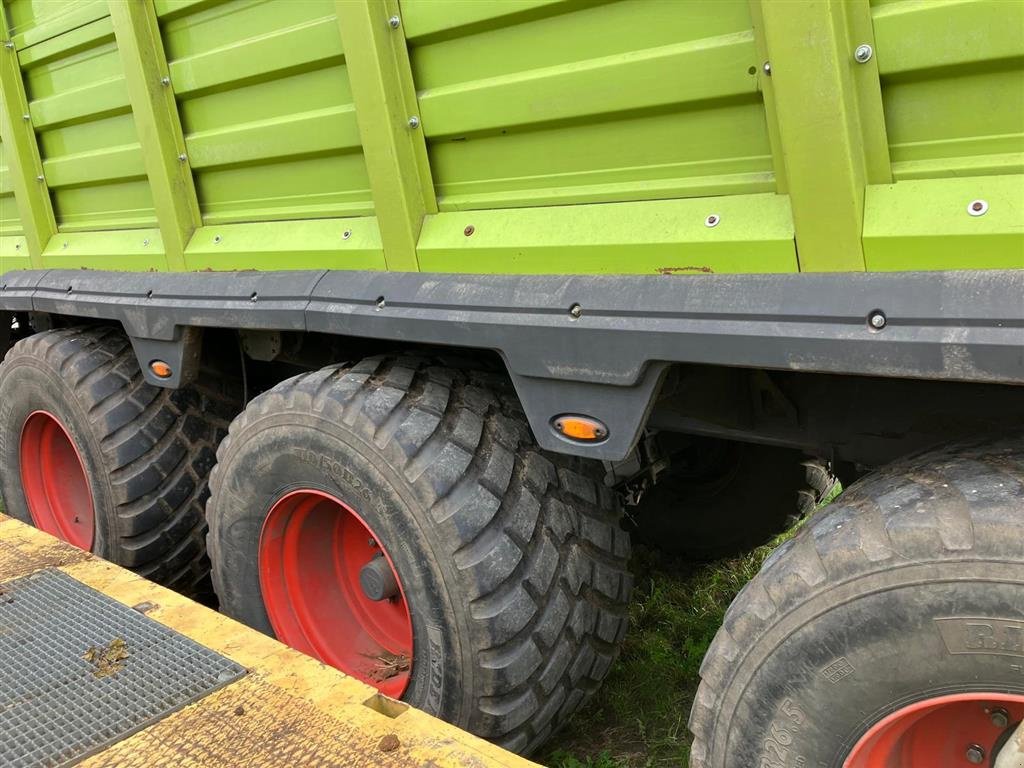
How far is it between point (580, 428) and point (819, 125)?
813 millimetres

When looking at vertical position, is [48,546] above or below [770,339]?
below

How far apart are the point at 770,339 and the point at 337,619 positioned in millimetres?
1836

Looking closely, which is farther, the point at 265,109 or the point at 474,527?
the point at 265,109

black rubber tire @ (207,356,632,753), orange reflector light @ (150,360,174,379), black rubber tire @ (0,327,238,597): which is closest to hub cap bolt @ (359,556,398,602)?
black rubber tire @ (207,356,632,753)

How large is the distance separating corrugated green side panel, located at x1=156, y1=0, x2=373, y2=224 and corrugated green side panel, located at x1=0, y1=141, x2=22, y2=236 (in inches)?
55.4

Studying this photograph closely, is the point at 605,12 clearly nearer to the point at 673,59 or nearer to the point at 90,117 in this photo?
the point at 673,59

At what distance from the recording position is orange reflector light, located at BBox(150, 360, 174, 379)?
308 centimetres

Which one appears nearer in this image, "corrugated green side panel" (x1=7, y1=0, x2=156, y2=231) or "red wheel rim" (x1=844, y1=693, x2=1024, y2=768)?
"red wheel rim" (x1=844, y1=693, x2=1024, y2=768)

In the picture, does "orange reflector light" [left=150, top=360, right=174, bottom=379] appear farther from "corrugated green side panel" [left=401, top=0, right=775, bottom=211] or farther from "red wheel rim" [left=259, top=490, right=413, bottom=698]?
"corrugated green side panel" [left=401, top=0, right=775, bottom=211]

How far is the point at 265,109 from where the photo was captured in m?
2.63

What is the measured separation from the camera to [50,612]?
2707 millimetres

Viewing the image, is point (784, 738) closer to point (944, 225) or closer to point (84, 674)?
point (944, 225)

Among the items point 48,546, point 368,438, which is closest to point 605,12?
point 368,438

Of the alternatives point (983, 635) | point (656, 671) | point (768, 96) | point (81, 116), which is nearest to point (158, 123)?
point (81, 116)
